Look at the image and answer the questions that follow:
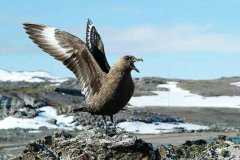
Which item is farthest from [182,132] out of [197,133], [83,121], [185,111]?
[185,111]

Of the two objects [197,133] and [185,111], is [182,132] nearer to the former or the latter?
[197,133]

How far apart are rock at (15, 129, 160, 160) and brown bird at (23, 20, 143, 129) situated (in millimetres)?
458

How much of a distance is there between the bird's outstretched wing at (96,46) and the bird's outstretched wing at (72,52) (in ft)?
0.80

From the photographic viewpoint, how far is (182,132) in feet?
189

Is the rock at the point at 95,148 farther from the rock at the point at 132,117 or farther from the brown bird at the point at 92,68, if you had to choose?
the rock at the point at 132,117

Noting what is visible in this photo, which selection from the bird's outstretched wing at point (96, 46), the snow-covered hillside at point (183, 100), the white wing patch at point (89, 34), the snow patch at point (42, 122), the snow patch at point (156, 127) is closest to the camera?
the bird's outstretched wing at point (96, 46)

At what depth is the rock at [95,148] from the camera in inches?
381

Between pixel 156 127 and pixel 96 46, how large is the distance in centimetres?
4755

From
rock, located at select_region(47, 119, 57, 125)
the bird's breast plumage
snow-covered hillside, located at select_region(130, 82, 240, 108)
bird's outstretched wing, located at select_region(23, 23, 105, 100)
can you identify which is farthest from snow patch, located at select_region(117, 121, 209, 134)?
the bird's breast plumage

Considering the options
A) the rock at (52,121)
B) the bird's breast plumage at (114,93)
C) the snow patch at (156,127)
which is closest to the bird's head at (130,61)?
the bird's breast plumage at (114,93)

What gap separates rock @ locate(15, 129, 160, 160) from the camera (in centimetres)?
968

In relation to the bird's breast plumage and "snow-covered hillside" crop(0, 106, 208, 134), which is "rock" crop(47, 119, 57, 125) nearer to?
"snow-covered hillside" crop(0, 106, 208, 134)

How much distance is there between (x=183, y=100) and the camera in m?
94.1

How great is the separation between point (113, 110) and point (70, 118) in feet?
155
